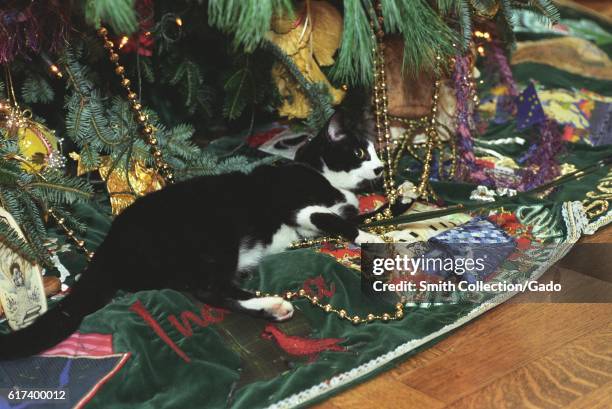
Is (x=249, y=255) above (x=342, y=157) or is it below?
below

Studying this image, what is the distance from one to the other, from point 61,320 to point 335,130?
611 millimetres

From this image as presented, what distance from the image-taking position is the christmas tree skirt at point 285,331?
103 centimetres

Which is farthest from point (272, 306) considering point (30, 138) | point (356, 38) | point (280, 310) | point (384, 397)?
point (30, 138)

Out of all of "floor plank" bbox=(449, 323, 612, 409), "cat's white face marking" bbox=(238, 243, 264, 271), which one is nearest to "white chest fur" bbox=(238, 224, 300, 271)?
"cat's white face marking" bbox=(238, 243, 264, 271)

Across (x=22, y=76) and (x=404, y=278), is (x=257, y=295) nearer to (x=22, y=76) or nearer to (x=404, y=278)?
(x=404, y=278)

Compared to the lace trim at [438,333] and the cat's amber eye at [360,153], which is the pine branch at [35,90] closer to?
the cat's amber eye at [360,153]

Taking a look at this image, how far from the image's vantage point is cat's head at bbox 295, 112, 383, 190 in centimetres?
139

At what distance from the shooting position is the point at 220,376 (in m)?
1.04

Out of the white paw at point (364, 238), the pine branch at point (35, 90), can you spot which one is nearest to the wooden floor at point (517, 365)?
the white paw at point (364, 238)

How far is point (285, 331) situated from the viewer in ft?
3.80

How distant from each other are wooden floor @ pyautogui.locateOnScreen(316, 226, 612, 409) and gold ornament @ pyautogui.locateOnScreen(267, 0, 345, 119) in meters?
0.65

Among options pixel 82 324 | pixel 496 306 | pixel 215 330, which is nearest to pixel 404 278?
pixel 496 306

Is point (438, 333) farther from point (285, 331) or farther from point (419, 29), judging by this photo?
point (419, 29)

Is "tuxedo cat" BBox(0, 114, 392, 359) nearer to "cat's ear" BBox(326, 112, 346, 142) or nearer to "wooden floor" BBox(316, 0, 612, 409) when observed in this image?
"cat's ear" BBox(326, 112, 346, 142)
